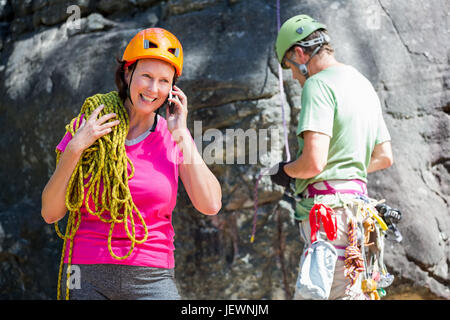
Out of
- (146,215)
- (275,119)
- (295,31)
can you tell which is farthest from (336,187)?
(275,119)

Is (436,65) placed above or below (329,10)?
below

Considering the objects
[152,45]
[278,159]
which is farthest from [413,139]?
[152,45]

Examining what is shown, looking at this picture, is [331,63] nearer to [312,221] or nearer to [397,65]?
[312,221]

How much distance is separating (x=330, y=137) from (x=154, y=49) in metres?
1.06

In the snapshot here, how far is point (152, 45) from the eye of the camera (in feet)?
7.86

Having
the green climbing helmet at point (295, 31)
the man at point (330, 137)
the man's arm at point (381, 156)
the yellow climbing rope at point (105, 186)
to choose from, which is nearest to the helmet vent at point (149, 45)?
the yellow climbing rope at point (105, 186)

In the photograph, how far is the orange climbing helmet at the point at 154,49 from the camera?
237 cm

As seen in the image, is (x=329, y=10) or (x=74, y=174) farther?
(x=329, y=10)

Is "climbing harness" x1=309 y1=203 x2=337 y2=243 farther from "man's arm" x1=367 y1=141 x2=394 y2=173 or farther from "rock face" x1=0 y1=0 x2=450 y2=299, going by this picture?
"rock face" x1=0 y1=0 x2=450 y2=299

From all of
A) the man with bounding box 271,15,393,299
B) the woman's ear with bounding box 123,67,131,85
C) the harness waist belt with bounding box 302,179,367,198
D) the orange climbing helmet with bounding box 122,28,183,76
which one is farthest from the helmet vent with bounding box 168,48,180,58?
the harness waist belt with bounding box 302,179,367,198

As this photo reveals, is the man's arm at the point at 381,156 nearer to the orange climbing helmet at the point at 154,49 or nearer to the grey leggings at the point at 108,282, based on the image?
the orange climbing helmet at the point at 154,49

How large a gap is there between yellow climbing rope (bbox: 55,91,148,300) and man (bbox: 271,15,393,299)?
981mm

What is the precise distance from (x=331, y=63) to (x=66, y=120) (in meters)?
2.71

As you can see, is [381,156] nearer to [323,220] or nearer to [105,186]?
[323,220]
